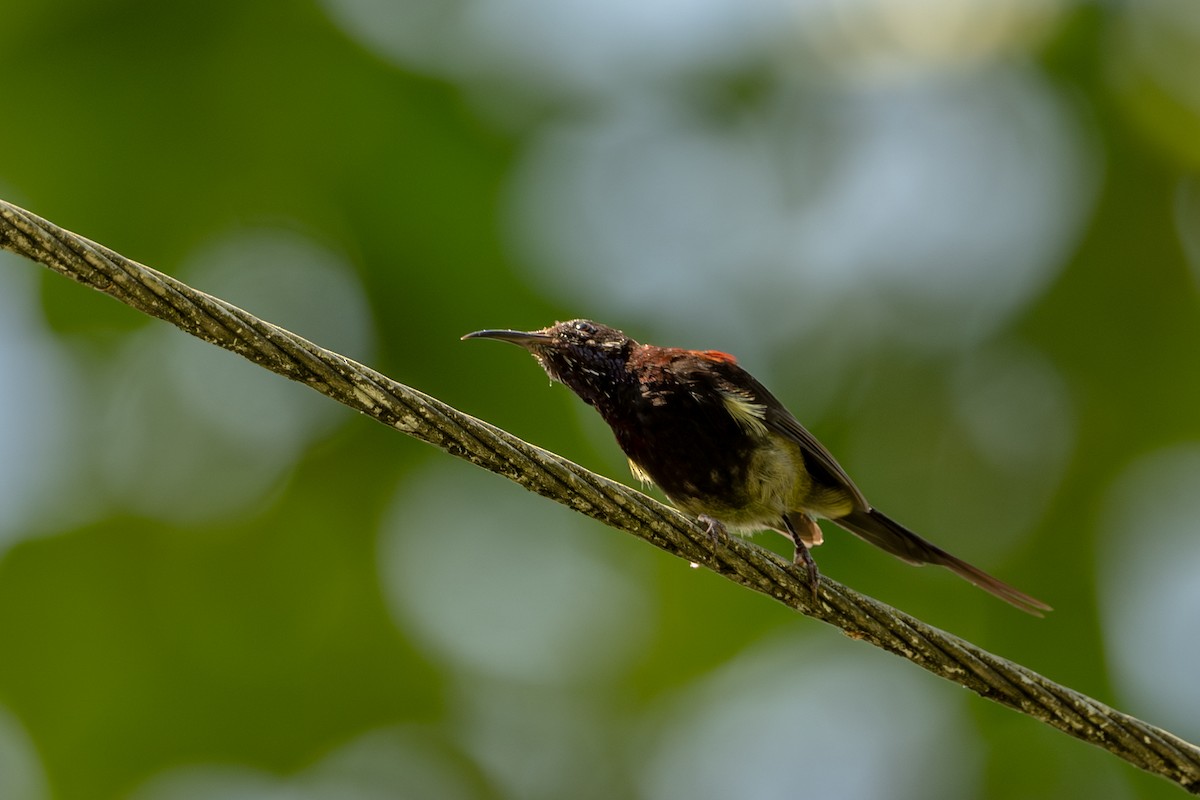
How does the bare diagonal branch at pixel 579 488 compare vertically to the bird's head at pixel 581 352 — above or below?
below

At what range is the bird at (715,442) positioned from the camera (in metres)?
5.32

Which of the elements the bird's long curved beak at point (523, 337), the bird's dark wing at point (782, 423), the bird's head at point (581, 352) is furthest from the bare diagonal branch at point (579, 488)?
Result: the bird's long curved beak at point (523, 337)

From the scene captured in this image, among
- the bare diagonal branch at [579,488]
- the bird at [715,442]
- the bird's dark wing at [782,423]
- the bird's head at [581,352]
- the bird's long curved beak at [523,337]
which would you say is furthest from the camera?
the bird's long curved beak at [523,337]

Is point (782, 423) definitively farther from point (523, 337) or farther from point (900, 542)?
point (523, 337)

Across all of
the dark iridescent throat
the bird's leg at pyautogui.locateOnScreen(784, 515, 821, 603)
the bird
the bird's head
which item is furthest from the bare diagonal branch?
the bird's head

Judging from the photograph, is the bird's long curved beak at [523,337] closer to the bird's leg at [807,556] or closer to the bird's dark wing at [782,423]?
the bird's dark wing at [782,423]

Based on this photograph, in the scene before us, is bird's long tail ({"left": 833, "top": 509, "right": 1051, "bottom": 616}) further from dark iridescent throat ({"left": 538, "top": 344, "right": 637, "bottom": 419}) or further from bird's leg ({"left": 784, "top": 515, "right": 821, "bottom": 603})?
dark iridescent throat ({"left": 538, "top": 344, "right": 637, "bottom": 419})

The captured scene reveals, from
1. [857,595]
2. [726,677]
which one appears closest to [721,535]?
[857,595]

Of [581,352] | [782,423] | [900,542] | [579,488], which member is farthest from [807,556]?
[581,352]

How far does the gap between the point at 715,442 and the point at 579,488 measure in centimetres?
165

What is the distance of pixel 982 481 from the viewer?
10.2 meters

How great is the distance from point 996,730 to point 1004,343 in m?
3.11

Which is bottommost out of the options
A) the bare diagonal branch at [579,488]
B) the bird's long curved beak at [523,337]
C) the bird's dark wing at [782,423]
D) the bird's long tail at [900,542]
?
the bare diagonal branch at [579,488]

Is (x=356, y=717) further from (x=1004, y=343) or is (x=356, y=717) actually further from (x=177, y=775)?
(x=1004, y=343)
